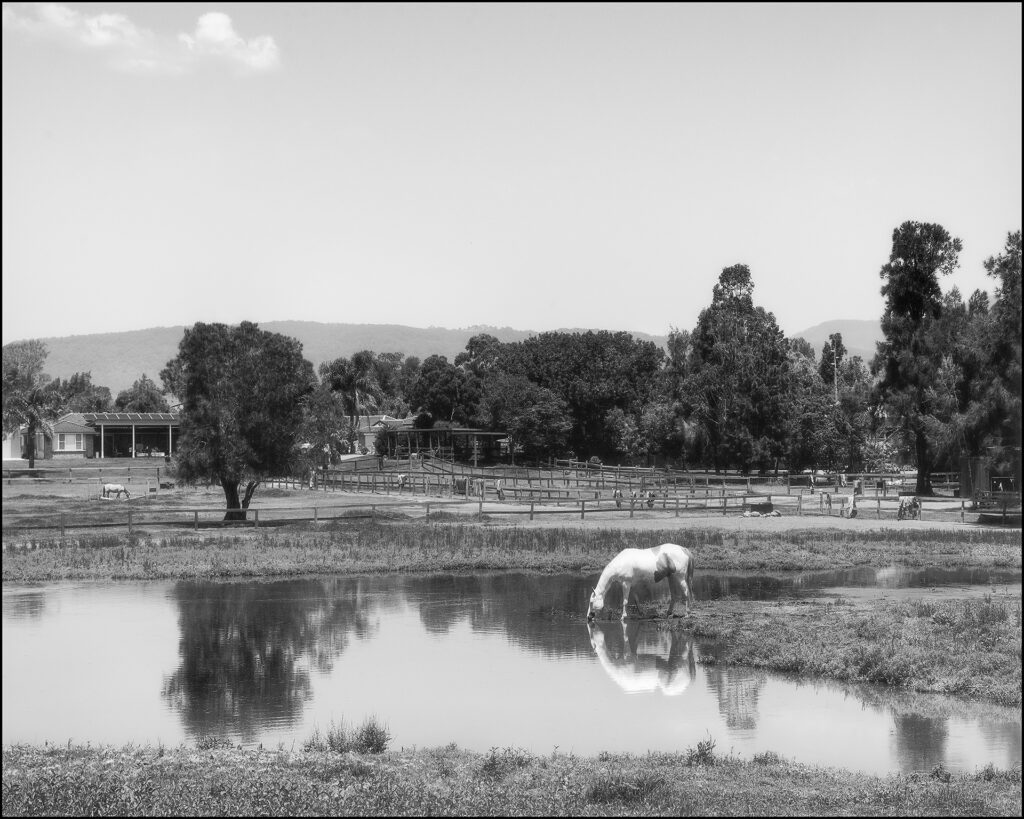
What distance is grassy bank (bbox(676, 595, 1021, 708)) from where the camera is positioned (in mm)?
17188

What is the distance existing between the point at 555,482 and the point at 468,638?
5738cm

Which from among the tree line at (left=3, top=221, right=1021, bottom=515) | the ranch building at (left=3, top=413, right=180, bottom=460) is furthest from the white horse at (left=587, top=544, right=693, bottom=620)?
the ranch building at (left=3, top=413, right=180, bottom=460)

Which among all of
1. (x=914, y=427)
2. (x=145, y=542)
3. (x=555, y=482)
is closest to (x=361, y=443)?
(x=555, y=482)

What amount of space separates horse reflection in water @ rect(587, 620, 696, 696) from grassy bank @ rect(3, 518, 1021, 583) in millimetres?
10219

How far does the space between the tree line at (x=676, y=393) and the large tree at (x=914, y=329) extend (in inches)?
3.7

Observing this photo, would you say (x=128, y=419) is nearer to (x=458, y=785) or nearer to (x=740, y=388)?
(x=740, y=388)

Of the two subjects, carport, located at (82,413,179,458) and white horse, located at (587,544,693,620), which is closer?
white horse, located at (587,544,693,620)

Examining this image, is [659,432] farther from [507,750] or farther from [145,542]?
[507,750]

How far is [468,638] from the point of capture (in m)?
21.2

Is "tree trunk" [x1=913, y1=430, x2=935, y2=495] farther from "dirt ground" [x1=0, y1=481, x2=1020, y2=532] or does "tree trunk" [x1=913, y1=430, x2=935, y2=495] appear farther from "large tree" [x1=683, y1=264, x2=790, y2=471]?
"large tree" [x1=683, y1=264, x2=790, y2=471]

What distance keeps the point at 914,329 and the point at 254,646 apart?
178 feet

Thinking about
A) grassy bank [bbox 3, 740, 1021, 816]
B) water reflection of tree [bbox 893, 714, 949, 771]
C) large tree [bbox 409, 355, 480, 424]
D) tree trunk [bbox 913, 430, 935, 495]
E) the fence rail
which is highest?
large tree [bbox 409, 355, 480, 424]

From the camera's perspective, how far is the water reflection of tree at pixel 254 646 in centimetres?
1592

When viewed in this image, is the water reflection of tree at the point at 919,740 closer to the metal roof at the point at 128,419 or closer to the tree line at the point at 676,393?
the tree line at the point at 676,393
